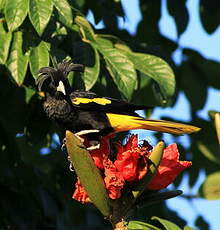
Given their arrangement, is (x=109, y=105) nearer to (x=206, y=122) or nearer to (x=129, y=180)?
(x=129, y=180)

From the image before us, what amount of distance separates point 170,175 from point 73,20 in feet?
4.66

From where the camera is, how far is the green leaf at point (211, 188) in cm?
311

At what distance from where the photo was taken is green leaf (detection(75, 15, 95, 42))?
3930 mm

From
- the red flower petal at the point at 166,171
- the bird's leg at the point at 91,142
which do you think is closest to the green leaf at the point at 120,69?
the bird's leg at the point at 91,142

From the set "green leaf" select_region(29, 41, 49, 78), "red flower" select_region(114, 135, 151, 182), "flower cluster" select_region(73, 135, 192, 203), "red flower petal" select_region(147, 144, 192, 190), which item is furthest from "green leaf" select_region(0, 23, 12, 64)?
"red flower petal" select_region(147, 144, 192, 190)

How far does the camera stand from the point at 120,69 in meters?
3.77

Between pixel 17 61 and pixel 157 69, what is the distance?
2.73 ft

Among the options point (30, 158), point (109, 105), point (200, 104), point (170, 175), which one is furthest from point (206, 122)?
point (170, 175)

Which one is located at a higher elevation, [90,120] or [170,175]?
[170,175]

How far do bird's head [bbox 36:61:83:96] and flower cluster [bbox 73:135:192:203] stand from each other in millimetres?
629


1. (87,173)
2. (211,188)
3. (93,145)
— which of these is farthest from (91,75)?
(87,173)

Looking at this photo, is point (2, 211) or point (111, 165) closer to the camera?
point (111, 165)

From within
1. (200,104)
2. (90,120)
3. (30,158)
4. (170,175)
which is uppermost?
(170,175)

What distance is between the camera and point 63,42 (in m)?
3.91
